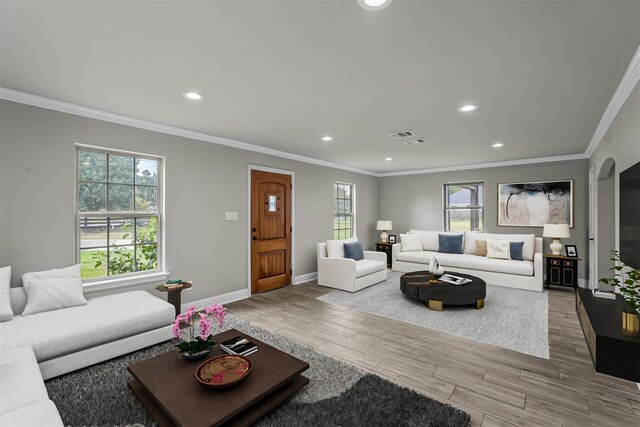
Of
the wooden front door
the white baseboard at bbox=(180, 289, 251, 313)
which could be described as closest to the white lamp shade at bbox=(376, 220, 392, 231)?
the wooden front door

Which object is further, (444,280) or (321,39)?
(444,280)

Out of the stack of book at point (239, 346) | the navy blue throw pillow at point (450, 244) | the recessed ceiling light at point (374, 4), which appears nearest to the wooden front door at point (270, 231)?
the stack of book at point (239, 346)

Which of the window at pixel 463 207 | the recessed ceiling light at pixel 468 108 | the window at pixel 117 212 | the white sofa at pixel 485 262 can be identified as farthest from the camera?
the window at pixel 463 207

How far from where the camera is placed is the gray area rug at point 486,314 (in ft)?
10.5

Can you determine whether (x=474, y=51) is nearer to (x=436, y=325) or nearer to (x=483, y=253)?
(x=436, y=325)

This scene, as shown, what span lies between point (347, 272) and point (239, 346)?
2.92 m

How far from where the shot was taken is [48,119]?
2.98 meters

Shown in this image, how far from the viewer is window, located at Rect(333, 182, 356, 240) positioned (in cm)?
689

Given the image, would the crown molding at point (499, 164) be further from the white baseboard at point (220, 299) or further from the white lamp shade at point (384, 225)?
the white baseboard at point (220, 299)

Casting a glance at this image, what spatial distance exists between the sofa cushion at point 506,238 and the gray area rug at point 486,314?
853mm

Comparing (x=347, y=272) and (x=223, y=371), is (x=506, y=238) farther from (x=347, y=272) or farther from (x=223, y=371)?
(x=223, y=371)

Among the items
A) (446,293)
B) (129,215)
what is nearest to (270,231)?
(129,215)

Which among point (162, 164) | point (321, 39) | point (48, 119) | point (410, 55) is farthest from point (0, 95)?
point (410, 55)

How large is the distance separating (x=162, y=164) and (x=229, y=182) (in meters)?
0.98
